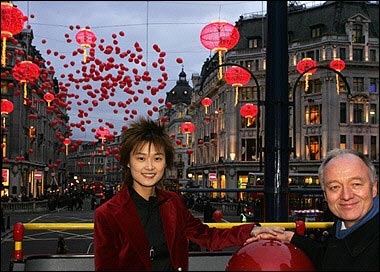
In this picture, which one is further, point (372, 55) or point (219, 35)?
point (372, 55)

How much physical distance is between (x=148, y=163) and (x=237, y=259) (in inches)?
43.5

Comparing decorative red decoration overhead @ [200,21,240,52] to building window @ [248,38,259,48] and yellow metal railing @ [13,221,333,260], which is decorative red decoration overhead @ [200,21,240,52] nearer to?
yellow metal railing @ [13,221,333,260]

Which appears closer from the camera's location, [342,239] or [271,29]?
[342,239]

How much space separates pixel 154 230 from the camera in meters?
3.71

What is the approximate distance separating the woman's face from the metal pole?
12.3 ft

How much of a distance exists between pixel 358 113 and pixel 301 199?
33.0 metres

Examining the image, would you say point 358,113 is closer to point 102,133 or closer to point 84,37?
point 102,133

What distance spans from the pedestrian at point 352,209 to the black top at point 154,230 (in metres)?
1.08

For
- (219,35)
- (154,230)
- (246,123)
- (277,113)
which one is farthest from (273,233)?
(246,123)

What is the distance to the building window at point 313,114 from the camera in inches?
2180

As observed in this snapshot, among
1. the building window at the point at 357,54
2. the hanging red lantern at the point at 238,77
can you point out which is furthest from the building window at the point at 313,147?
the hanging red lantern at the point at 238,77

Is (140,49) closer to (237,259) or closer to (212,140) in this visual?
(237,259)

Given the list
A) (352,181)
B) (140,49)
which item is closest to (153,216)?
(352,181)

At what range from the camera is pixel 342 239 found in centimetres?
320
